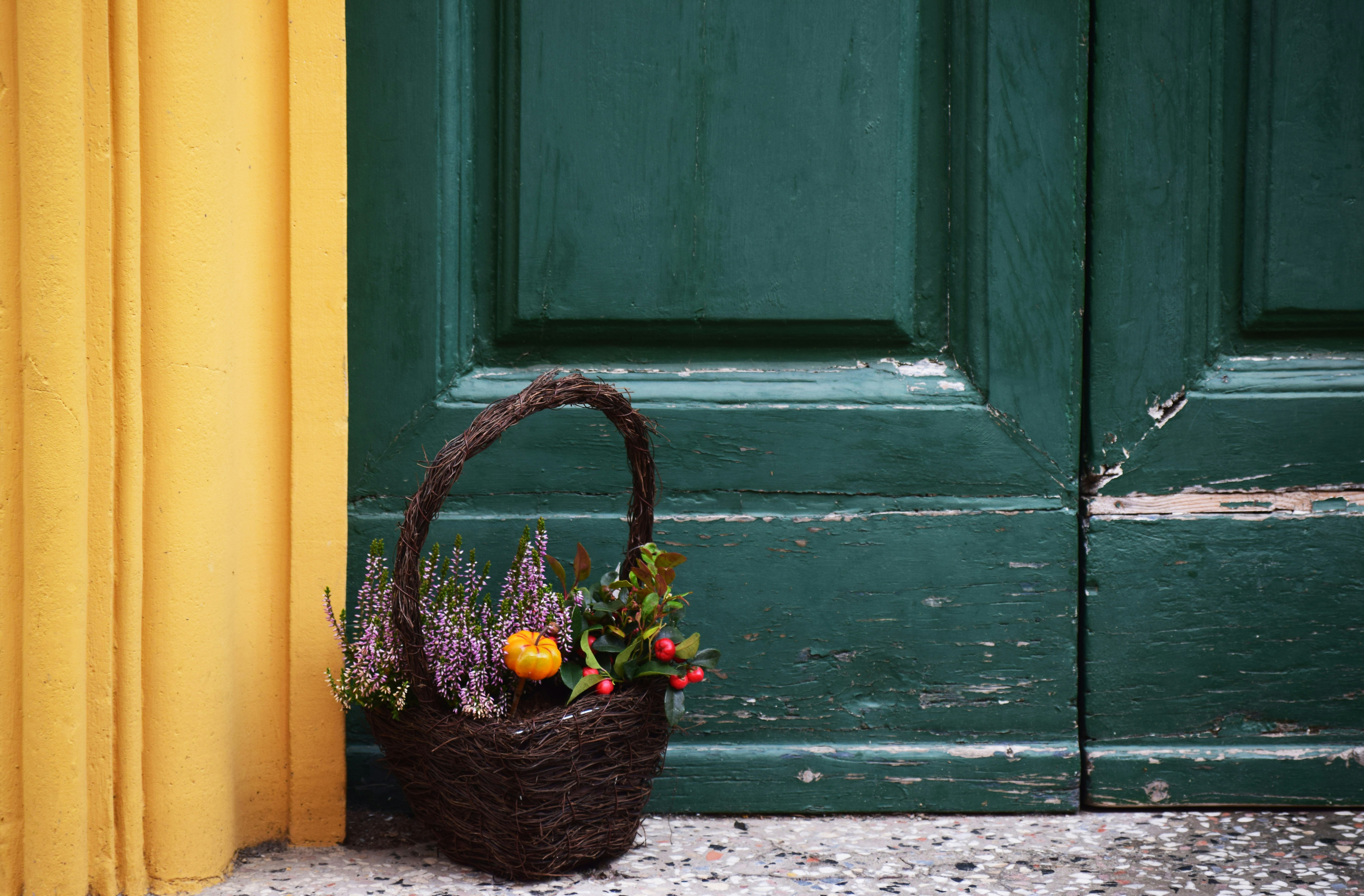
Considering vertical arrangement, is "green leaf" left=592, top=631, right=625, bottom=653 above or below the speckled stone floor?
above

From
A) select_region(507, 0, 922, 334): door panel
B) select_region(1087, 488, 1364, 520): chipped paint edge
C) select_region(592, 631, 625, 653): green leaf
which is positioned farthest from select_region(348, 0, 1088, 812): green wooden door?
select_region(592, 631, 625, 653): green leaf

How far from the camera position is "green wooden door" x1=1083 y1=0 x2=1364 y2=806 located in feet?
4.88

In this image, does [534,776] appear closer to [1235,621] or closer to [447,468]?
[447,468]

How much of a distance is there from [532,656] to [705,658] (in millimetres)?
248

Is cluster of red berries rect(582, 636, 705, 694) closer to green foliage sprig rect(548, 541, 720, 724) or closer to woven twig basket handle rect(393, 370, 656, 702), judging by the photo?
green foliage sprig rect(548, 541, 720, 724)

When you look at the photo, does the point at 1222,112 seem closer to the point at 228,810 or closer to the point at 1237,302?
the point at 1237,302

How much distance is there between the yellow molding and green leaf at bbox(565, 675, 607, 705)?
51cm

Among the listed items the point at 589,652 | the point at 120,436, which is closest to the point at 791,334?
the point at 589,652

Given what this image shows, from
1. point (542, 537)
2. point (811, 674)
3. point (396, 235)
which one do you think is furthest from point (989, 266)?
point (396, 235)

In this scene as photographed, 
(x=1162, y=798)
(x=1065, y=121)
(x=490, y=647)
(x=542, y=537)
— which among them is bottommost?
(x=1162, y=798)

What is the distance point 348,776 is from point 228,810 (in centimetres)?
20

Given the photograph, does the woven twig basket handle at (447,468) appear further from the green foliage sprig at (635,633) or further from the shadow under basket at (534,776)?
the green foliage sprig at (635,633)

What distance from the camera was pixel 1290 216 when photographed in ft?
4.94

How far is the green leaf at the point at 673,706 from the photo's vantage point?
1252mm
